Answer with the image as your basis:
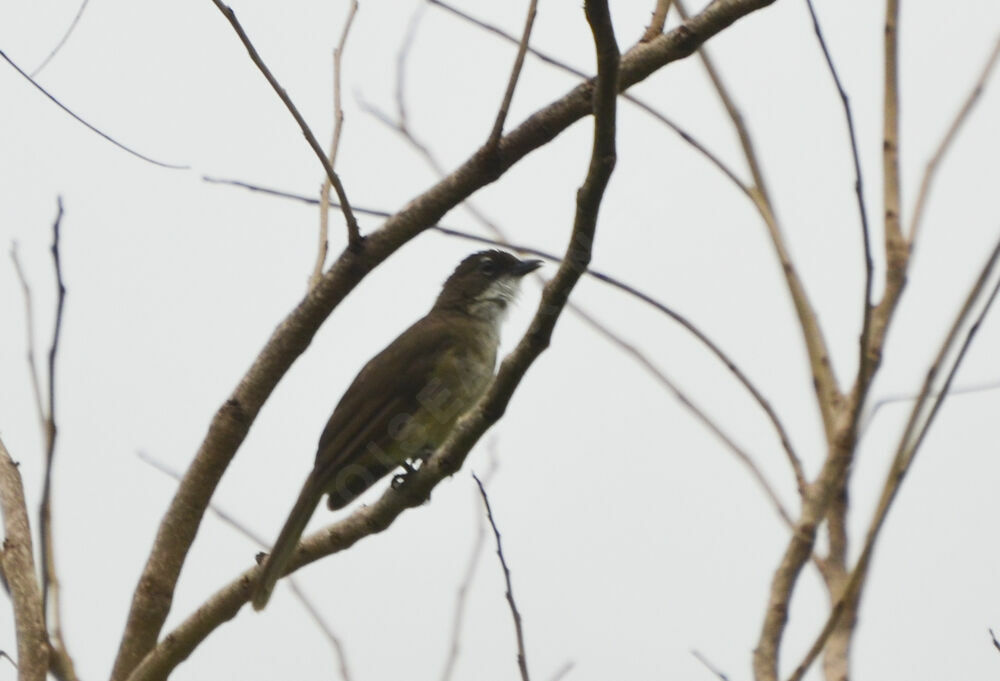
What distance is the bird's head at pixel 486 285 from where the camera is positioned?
21.3 ft

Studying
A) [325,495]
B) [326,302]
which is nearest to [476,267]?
[325,495]

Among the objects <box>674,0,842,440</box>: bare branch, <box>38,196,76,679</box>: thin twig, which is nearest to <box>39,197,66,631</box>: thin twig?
<box>38,196,76,679</box>: thin twig

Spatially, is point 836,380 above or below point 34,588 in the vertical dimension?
above

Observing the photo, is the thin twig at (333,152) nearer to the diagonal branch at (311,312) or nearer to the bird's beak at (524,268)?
the diagonal branch at (311,312)

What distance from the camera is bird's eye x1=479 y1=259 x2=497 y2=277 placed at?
6.71 meters

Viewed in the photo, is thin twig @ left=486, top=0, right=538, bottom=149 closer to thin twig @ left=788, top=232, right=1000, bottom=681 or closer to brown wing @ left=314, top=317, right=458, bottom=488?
thin twig @ left=788, top=232, right=1000, bottom=681

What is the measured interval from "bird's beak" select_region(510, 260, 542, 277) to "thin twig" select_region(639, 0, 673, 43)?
282 cm

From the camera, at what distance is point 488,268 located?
6.76 meters

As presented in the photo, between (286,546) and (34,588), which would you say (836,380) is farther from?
(34,588)

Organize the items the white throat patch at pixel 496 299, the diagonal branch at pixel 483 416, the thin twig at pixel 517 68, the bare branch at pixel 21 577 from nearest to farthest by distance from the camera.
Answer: the diagonal branch at pixel 483 416
the thin twig at pixel 517 68
the bare branch at pixel 21 577
the white throat patch at pixel 496 299

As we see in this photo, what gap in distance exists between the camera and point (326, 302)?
3.64 meters

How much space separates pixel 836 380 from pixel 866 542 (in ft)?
3.42

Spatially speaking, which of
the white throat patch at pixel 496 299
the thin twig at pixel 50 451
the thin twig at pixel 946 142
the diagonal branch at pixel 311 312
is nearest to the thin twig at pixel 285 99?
the diagonal branch at pixel 311 312

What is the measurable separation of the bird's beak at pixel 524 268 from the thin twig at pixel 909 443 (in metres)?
3.36
